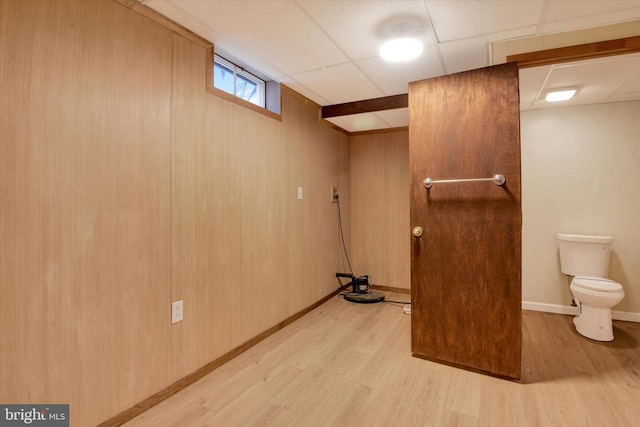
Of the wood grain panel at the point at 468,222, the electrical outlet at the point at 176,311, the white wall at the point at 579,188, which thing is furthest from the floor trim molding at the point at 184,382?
the white wall at the point at 579,188

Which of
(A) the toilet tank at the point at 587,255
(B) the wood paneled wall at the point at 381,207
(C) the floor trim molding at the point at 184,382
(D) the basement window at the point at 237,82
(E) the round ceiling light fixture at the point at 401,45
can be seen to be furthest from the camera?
(B) the wood paneled wall at the point at 381,207

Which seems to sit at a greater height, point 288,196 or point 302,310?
point 288,196

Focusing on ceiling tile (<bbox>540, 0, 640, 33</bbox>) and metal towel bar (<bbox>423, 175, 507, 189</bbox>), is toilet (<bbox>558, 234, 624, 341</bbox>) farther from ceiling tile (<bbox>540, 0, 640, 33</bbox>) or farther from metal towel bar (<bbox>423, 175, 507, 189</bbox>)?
ceiling tile (<bbox>540, 0, 640, 33</bbox>)

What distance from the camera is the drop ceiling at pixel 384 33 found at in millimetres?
1594

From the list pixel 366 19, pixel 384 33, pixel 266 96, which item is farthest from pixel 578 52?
Answer: pixel 266 96

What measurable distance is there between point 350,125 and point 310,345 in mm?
2457

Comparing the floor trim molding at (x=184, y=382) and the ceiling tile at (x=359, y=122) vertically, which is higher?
the ceiling tile at (x=359, y=122)

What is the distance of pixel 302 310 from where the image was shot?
3.06m

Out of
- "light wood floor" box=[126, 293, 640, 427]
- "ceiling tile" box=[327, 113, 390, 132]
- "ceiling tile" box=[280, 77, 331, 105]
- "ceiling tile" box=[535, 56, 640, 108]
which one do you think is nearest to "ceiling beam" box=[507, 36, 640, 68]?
"ceiling tile" box=[535, 56, 640, 108]

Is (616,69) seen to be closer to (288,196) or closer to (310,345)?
(288,196)

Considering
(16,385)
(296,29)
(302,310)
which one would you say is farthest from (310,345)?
(296,29)

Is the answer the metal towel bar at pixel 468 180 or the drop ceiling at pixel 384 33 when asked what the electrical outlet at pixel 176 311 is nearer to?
the drop ceiling at pixel 384 33

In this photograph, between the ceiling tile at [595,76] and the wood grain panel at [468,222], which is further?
the ceiling tile at [595,76]

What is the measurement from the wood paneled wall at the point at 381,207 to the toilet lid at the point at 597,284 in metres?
1.63
